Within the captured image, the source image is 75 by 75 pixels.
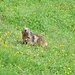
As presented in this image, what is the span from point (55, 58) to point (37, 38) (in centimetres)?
170

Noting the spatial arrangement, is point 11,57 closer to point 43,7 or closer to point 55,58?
point 55,58

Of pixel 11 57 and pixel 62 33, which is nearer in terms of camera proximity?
pixel 11 57

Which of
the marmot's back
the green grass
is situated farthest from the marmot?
the green grass

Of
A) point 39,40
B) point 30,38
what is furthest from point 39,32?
point 30,38

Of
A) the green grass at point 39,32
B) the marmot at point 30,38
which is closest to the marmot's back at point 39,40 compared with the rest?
the marmot at point 30,38

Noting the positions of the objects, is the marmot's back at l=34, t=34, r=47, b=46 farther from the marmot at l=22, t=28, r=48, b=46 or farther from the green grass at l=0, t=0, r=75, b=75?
the green grass at l=0, t=0, r=75, b=75

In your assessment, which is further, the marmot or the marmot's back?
the marmot's back

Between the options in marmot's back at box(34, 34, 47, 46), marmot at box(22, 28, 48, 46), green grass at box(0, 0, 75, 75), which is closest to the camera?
green grass at box(0, 0, 75, 75)

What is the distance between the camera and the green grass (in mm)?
9301

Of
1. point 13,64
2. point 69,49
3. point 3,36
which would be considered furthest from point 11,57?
point 69,49

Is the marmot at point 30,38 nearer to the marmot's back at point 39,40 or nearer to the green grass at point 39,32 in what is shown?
the marmot's back at point 39,40

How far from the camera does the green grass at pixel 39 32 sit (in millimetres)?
9301

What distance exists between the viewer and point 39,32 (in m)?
14.7

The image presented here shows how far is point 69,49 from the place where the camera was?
40.9 feet
